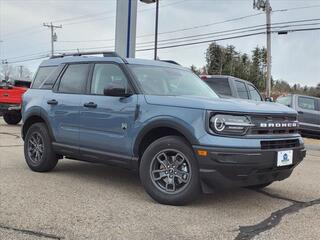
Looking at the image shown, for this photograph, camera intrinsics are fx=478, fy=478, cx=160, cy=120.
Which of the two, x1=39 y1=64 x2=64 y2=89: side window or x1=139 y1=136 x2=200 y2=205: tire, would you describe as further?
x1=39 y1=64 x2=64 y2=89: side window

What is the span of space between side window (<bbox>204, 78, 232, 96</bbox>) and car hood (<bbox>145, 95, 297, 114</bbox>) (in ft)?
19.1

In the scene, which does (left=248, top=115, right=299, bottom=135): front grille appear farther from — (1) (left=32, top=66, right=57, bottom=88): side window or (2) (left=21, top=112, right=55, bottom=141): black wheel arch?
(1) (left=32, top=66, right=57, bottom=88): side window

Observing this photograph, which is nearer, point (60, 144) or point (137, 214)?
point (137, 214)

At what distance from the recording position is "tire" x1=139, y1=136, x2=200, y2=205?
537 centimetres

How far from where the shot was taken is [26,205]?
5430 mm

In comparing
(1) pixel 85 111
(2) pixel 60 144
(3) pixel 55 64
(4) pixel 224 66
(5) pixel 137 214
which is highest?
(4) pixel 224 66

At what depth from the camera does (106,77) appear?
21.7 ft

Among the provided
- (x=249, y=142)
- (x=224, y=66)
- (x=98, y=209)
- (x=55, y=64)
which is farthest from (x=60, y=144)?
(x=224, y=66)

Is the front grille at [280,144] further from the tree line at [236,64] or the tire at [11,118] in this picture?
the tree line at [236,64]

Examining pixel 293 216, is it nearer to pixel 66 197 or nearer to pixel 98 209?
pixel 98 209

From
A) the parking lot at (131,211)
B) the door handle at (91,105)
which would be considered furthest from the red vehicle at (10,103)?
the door handle at (91,105)

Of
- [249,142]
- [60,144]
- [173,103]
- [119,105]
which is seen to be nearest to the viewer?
[249,142]

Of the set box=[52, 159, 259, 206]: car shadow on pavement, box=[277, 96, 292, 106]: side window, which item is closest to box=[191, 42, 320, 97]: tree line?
box=[277, 96, 292, 106]: side window

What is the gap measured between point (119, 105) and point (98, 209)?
1.44m
